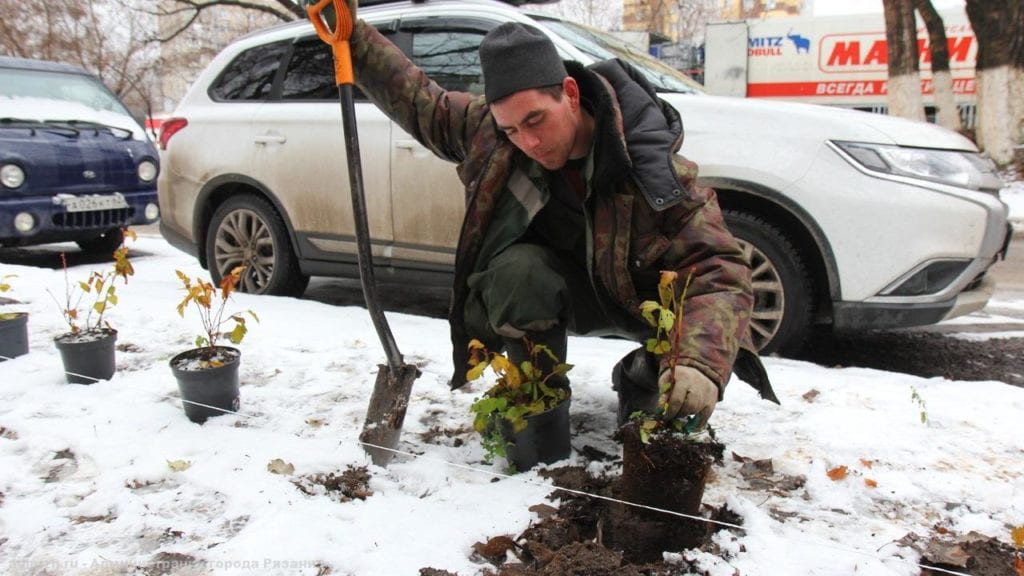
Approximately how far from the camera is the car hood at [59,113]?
568 centimetres

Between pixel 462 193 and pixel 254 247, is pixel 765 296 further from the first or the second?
pixel 254 247

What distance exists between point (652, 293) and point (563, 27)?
213cm

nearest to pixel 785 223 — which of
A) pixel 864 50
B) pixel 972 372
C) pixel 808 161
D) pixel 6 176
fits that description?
pixel 808 161

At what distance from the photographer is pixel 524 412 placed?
2.02 meters

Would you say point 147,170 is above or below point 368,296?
above

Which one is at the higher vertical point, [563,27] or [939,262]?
[563,27]

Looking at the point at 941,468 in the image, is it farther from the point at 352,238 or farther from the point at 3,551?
the point at 352,238

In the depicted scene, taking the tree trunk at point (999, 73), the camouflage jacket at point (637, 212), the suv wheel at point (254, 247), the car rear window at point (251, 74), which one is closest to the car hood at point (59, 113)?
the car rear window at point (251, 74)

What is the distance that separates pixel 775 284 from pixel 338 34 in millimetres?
2115

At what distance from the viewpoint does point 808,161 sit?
9.81ft

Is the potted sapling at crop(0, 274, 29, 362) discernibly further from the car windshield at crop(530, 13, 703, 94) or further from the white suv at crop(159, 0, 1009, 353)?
the car windshield at crop(530, 13, 703, 94)

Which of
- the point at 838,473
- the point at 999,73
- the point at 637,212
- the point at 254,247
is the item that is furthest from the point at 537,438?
the point at 999,73

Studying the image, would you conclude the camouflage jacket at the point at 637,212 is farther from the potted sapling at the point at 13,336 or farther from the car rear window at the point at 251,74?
the car rear window at the point at 251,74

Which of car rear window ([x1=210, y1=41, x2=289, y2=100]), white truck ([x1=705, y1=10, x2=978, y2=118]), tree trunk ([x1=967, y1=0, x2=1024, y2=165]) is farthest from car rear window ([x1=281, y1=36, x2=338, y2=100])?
white truck ([x1=705, y1=10, x2=978, y2=118])
